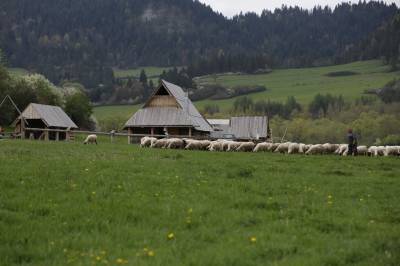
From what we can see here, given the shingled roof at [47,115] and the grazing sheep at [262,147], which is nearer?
the grazing sheep at [262,147]

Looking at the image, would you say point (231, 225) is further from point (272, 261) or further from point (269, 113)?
point (269, 113)

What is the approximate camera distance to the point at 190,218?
33.3ft

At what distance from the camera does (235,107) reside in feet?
497

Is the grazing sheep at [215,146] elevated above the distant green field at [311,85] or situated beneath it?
situated beneath

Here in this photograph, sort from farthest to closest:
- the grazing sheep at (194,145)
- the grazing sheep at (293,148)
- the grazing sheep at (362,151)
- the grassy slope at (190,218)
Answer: the grazing sheep at (194,145) → the grazing sheep at (362,151) → the grazing sheep at (293,148) → the grassy slope at (190,218)

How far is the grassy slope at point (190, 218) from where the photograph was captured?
316 inches

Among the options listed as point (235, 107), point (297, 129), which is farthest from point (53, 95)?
point (235, 107)

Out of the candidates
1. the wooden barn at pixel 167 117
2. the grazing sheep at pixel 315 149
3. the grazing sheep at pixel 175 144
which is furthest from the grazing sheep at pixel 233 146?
the wooden barn at pixel 167 117

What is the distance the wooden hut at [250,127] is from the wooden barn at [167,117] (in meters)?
7.50

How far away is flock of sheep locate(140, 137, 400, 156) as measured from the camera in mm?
31328

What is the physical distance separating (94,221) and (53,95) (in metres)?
78.3

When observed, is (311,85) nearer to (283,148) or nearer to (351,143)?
(283,148)

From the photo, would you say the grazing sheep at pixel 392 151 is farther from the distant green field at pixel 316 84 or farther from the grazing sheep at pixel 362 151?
the distant green field at pixel 316 84

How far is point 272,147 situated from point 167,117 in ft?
79.0
